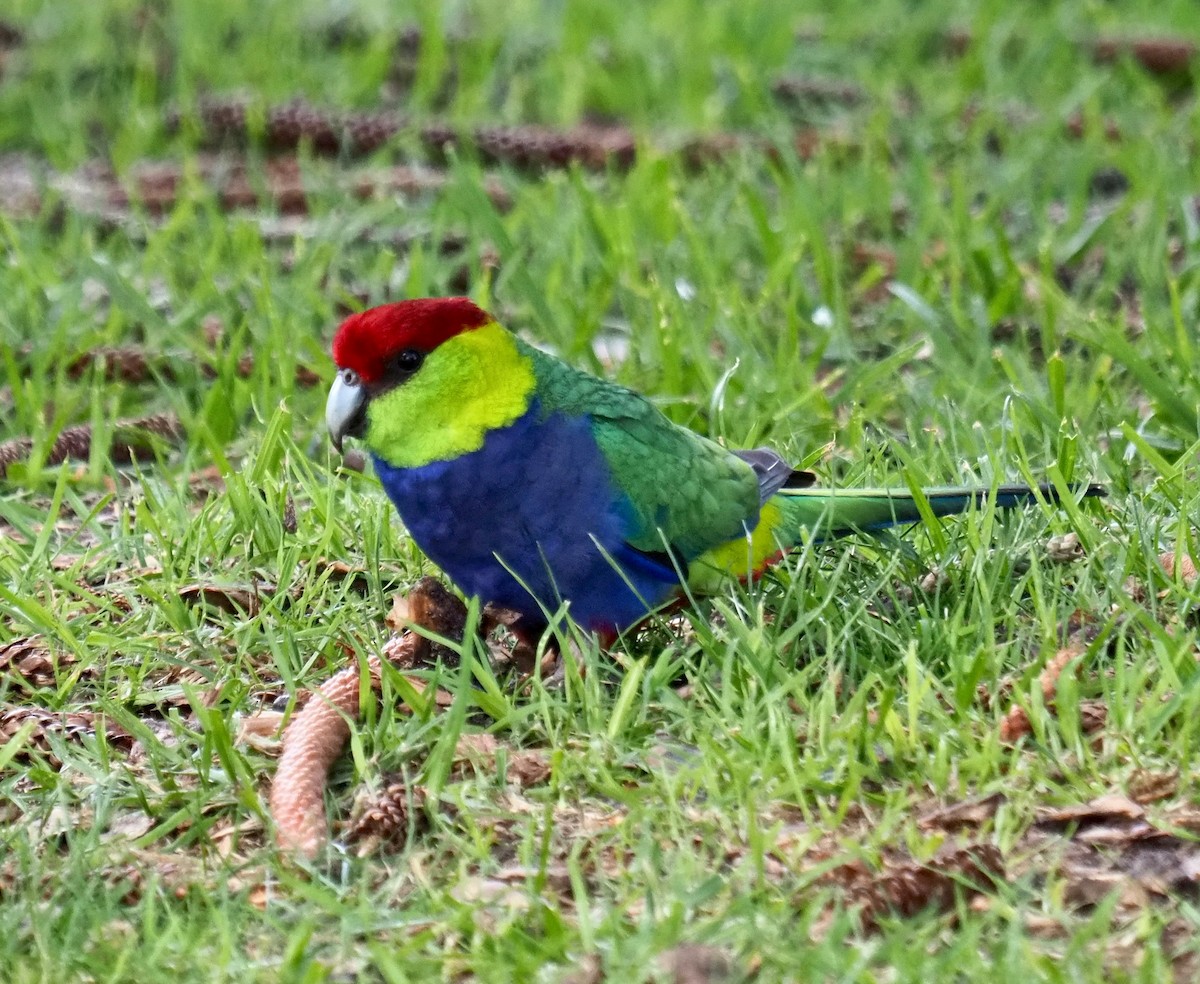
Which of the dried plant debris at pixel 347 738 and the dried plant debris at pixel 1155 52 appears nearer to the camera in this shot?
the dried plant debris at pixel 347 738

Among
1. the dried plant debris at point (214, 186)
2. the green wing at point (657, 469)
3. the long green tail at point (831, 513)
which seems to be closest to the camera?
the green wing at point (657, 469)

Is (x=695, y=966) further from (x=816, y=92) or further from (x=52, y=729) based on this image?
(x=816, y=92)

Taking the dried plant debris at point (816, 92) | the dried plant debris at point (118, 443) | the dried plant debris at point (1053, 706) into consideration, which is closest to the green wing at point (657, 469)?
the dried plant debris at point (1053, 706)

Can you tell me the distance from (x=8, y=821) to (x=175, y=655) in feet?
1.62

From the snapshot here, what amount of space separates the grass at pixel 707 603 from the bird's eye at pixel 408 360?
47cm

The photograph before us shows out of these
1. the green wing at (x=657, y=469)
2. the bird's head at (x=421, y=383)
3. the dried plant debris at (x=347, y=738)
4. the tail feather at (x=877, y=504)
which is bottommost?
the dried plant debris at (x=347, y=738)

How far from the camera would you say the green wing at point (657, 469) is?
2838mm

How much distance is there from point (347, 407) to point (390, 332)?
15cm

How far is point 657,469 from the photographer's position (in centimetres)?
287

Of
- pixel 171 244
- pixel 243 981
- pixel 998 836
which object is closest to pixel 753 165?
pixel 171 244

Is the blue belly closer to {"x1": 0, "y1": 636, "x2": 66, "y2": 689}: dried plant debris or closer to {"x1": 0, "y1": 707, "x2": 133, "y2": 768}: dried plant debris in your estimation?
{"x1": 0, "y1": 707, "x2": 133, "y2": 768}: dried plant debris

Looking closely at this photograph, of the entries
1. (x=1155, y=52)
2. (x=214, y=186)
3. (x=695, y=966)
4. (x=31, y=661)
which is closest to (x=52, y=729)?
(x=31, y=661)

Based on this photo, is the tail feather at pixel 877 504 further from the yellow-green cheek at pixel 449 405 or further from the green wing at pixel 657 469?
the yellow-green cheek at pixel 449 405

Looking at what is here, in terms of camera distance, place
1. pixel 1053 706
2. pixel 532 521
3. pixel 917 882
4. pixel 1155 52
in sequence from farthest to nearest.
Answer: pixel 1155 52, pixel 532 521, pixel 1053 706, pixel 917 882
